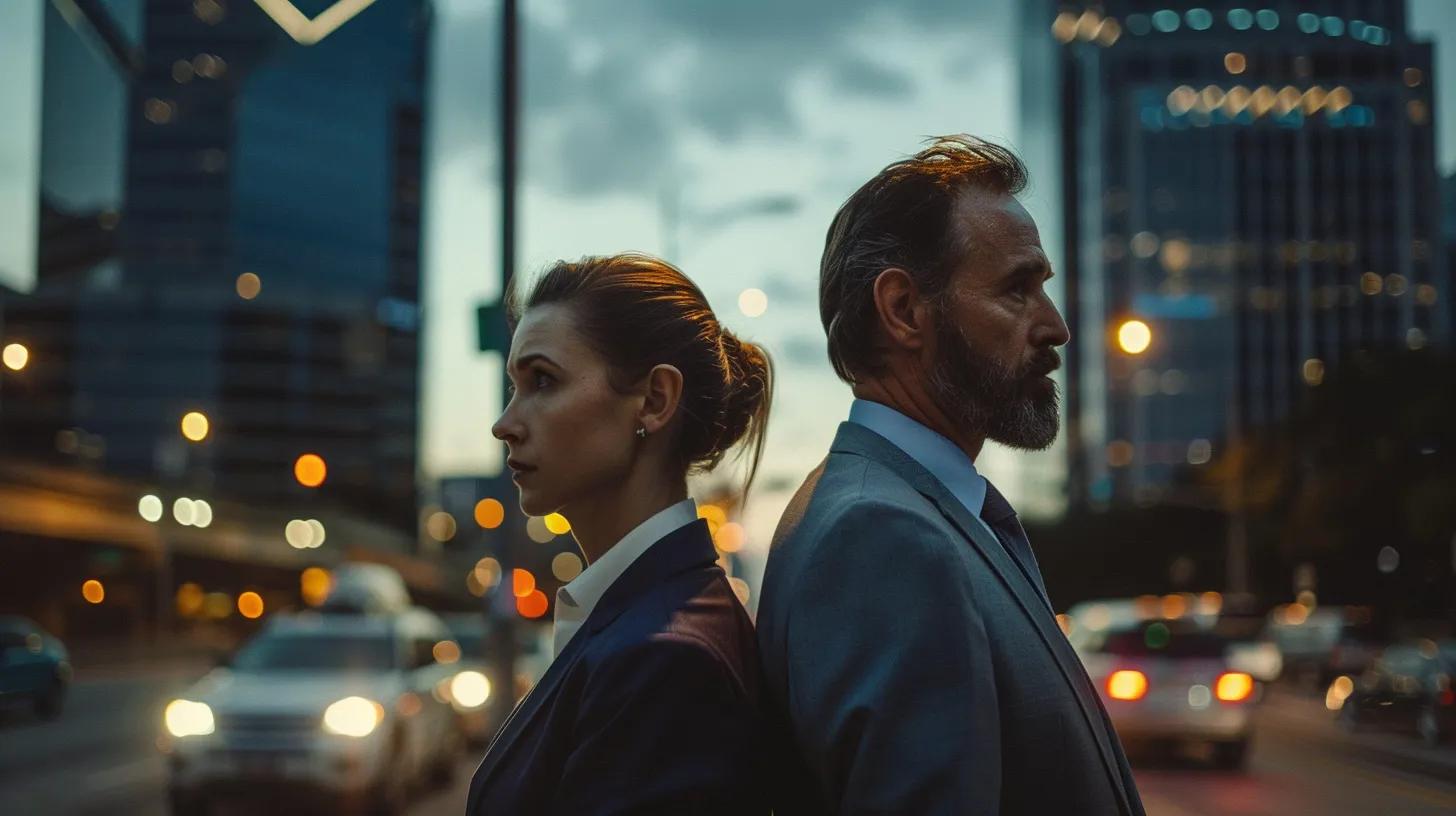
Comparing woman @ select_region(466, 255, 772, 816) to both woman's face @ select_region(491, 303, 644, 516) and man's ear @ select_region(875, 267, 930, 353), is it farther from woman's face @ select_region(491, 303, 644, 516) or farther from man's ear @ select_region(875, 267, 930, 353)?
man's ear @ select_region(875, 267, 930, 353)

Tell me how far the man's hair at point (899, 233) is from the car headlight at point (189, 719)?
11916 millimetres

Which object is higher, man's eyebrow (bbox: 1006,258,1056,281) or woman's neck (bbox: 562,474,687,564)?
man's eyebrow (bbox: 1006,258,1056,281)

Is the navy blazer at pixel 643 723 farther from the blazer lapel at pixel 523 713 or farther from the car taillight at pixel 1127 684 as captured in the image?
the car taillight at pixel 1127 684

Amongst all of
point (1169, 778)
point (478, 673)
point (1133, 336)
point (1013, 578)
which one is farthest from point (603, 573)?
point (1133, 336)

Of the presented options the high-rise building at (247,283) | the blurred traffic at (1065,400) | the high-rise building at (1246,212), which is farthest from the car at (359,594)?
the high-rise building at (1246,212)

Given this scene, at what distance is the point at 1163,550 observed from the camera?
310ft

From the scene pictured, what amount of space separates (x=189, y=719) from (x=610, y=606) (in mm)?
11982

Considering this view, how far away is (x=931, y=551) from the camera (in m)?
1.95

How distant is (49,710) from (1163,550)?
77220mm

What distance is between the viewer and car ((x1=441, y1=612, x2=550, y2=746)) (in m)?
19.1

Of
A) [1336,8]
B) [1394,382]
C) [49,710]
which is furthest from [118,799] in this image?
[1336,8]

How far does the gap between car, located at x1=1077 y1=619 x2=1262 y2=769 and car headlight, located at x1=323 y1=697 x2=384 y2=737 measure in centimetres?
817

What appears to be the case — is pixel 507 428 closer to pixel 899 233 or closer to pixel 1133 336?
pixel 899 233

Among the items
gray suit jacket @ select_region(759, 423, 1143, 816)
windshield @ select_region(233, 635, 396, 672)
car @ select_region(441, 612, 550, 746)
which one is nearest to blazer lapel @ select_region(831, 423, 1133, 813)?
gray suit jacket @ select_region(759, 423, 1143, 816)
